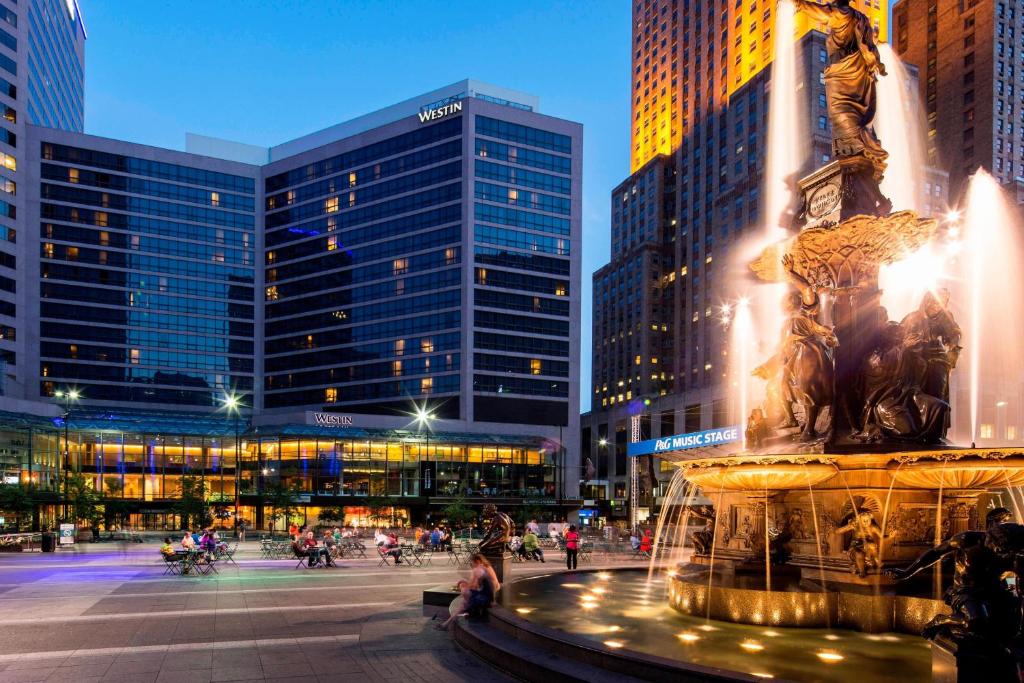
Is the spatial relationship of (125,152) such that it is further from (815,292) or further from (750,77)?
(815,292)

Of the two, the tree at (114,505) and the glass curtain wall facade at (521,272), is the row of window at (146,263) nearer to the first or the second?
the tree at (114,505)

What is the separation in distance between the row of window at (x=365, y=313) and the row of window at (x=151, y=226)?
13350 millimetres

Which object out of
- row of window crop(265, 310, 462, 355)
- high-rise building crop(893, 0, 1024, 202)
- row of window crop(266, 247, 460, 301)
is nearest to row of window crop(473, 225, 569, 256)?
row of window crop(266, 247, 460, 301)

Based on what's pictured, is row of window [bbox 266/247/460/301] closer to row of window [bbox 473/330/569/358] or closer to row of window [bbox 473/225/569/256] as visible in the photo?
row of window [bbox 473/225/569/256]

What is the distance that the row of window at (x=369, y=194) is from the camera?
326 feet

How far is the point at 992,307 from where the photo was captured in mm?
42688

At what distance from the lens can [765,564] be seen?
43.2 feet

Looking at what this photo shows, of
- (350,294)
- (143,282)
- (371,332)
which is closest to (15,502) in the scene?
(371,332)

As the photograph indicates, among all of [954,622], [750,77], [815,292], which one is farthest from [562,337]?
[954,622]

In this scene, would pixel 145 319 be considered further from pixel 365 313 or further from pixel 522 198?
pixel 522 198

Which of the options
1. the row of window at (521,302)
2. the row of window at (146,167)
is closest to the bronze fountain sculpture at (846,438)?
the row of window at (521,302)

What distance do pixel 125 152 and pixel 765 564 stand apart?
111408 mm

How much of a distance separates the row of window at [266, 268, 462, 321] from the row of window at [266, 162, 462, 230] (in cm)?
1123

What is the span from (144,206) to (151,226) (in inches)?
111
